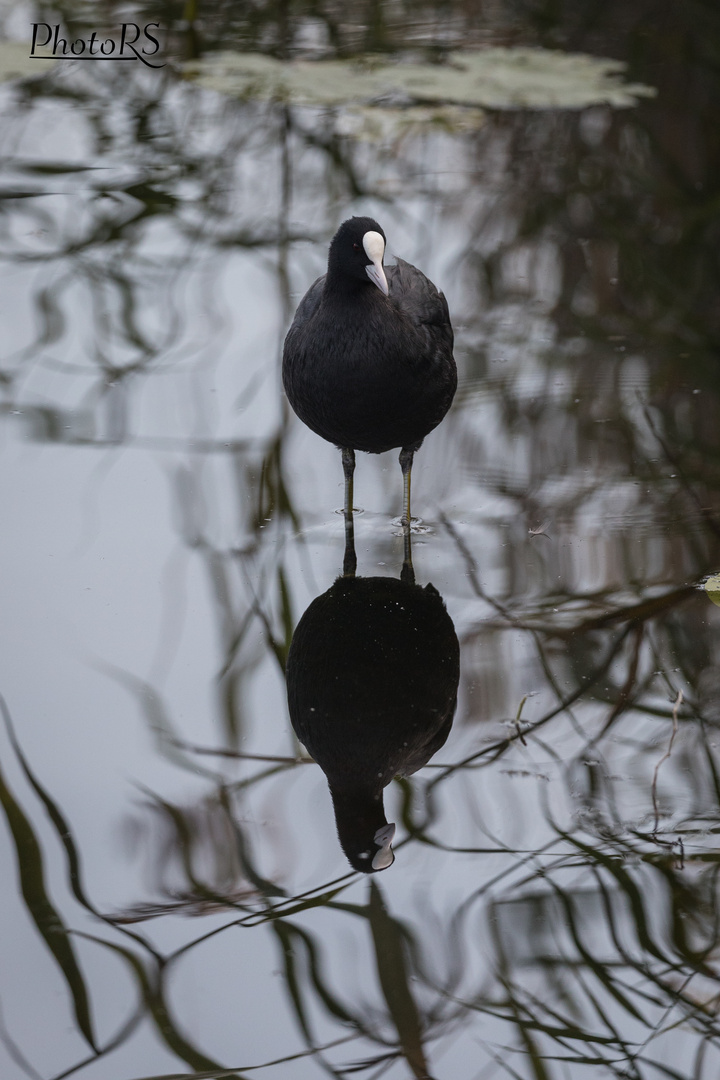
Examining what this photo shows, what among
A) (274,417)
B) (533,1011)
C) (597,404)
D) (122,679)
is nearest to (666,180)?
(597,404)

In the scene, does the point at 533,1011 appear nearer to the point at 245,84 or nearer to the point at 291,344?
the point at 291,344

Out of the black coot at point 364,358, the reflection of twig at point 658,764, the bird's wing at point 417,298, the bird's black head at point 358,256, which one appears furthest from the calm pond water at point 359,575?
the bird's black head at point 358,256

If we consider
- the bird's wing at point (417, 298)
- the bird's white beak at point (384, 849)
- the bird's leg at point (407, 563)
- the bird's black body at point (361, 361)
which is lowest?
the bird's white beak at point (384, 849)

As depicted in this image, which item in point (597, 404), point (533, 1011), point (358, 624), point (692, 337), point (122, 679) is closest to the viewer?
point (533, 1011)

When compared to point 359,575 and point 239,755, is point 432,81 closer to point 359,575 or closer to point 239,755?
point 359,575

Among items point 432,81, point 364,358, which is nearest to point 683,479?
point 364,358

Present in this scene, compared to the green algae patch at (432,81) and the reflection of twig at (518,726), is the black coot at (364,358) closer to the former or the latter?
the reflection of twig at (518,726)

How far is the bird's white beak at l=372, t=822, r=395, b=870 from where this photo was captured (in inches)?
87.3

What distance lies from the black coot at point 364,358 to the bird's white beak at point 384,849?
1120 millimetres

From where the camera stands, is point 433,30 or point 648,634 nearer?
point 648,634

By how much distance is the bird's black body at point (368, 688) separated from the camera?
2.44 m

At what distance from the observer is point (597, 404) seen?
3.87 meters

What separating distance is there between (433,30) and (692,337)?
3.98 m

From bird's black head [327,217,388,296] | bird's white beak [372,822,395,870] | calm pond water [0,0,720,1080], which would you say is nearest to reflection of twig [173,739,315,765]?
calm pond water [0,0,720,1080]
